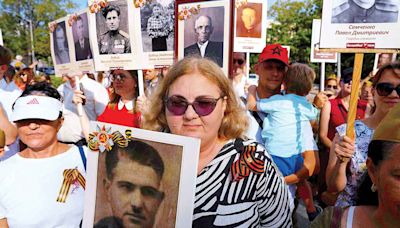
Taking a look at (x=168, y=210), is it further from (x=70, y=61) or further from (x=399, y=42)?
(x=70, y=61)

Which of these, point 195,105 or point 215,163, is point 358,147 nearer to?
point 215,163

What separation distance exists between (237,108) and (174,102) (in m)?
0.39

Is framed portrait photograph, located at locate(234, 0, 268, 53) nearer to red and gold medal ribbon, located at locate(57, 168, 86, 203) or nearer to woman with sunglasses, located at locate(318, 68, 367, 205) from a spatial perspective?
woman with sunglasses, located at locate(318, 68, 367, 205)

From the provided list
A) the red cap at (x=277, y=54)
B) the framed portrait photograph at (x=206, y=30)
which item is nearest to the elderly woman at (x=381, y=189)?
the framed portrait photograph at (x=206, y=30)

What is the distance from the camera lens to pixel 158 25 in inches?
111

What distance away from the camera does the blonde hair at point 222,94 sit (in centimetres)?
180

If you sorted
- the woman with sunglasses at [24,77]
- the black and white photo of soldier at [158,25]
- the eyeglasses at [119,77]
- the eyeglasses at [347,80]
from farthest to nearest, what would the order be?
the woman with sunglasses at [24,77], the eyeglasses at [347,80], the eyeglasses at [119,77], the black and white photo of soldier at [158,25]

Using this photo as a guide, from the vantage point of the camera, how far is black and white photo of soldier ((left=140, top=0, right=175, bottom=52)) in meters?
2.78

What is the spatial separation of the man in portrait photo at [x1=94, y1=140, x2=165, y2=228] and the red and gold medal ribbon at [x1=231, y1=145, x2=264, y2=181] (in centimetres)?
35

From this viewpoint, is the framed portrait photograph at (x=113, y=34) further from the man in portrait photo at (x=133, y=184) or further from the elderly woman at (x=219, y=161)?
the man in portrait photo at (x=133, y=184)

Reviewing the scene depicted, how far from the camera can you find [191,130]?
1739mm

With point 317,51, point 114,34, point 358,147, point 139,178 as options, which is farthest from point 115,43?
point 317,51

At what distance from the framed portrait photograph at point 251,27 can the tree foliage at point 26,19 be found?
3931cm

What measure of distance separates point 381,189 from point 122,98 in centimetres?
247
